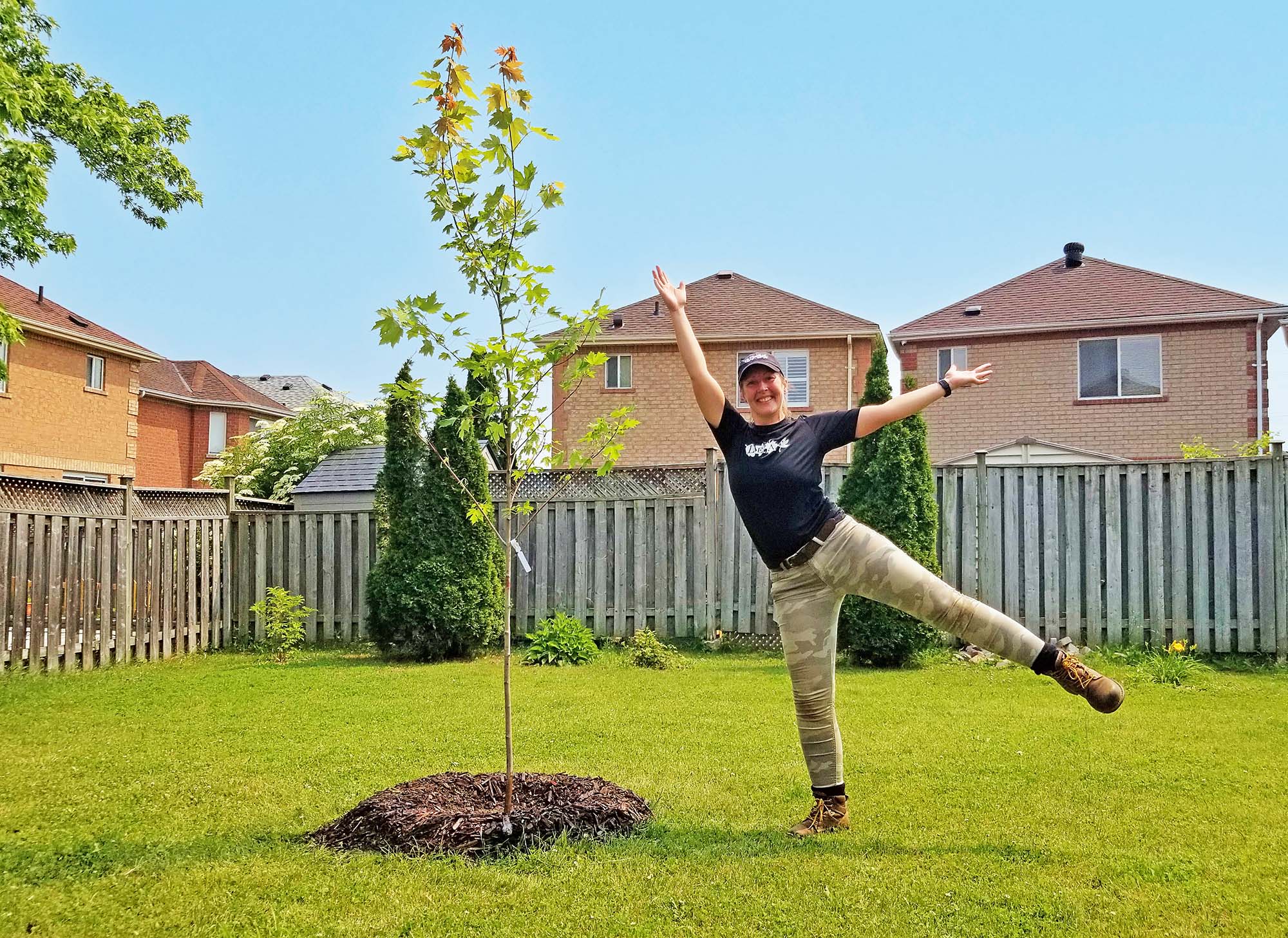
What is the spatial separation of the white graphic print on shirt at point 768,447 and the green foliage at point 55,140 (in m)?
10.9

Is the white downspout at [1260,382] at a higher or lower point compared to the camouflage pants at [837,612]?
higher

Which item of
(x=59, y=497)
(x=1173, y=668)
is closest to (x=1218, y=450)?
(x=1173, y=668)

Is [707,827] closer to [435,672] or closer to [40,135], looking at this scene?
[435,672]

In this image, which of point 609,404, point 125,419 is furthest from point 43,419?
point 609,404

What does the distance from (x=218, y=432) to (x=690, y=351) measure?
3324 centimetres

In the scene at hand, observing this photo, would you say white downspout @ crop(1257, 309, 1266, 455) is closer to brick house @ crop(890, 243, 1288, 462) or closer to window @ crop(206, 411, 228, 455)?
brick house @ crop(890, 243, 1288, 462)

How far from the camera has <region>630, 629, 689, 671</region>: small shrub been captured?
964 cm

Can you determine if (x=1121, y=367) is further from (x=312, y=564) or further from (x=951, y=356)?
(x=312, y=564)

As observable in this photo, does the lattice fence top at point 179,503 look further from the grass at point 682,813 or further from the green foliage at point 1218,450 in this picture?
the green foliage at point 1218,450

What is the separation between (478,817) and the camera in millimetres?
4094

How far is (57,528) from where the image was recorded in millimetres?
9320

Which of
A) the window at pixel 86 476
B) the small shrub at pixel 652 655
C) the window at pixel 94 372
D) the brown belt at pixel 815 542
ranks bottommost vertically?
the small shrub at pixel 652 655

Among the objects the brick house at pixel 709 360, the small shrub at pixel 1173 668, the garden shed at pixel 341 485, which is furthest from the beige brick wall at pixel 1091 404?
the small shrub at pixel 1173 668

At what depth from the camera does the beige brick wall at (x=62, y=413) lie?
76.5ft
